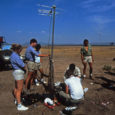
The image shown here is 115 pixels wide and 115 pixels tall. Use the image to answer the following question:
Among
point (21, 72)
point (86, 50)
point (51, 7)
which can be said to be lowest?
point (21, 72)

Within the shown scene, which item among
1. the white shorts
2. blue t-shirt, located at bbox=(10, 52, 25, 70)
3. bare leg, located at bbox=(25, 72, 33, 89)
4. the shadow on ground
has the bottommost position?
the shadow on ground

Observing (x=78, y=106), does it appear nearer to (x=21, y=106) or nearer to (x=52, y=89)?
(x=52, y=89)

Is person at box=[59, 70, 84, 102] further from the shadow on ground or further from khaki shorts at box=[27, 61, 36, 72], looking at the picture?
the shadow on ground

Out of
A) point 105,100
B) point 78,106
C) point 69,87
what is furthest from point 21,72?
point 105,100

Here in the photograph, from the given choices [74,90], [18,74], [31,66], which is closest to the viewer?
[74,90]

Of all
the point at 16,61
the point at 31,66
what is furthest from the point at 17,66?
the point at 31,66

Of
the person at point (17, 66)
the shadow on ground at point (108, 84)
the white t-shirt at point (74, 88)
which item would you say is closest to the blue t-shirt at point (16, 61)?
the person at point (17, 66)

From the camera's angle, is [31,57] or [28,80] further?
[28,80]

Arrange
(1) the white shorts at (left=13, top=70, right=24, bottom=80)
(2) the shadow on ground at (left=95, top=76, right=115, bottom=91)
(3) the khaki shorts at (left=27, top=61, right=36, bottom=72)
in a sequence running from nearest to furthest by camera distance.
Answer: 1. (1) the white shorts at (left=13, top=70, right=24, bottom=80)
2. (3) the khaki shorts at (left=27, top=61, right=36, bottom=72)
3. (2) the shadow on ground at (left=95, top=76, right=115, bottom=91)

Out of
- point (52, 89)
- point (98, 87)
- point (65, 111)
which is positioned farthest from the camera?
point (98, 87)

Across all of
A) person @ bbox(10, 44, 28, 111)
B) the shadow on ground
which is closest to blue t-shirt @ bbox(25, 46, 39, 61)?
person @ bbox(10, 44, 28, 111)

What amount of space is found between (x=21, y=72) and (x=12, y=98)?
58.3 inches

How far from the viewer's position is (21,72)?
4.17 m

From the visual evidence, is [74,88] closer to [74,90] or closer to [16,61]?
[74,90]
